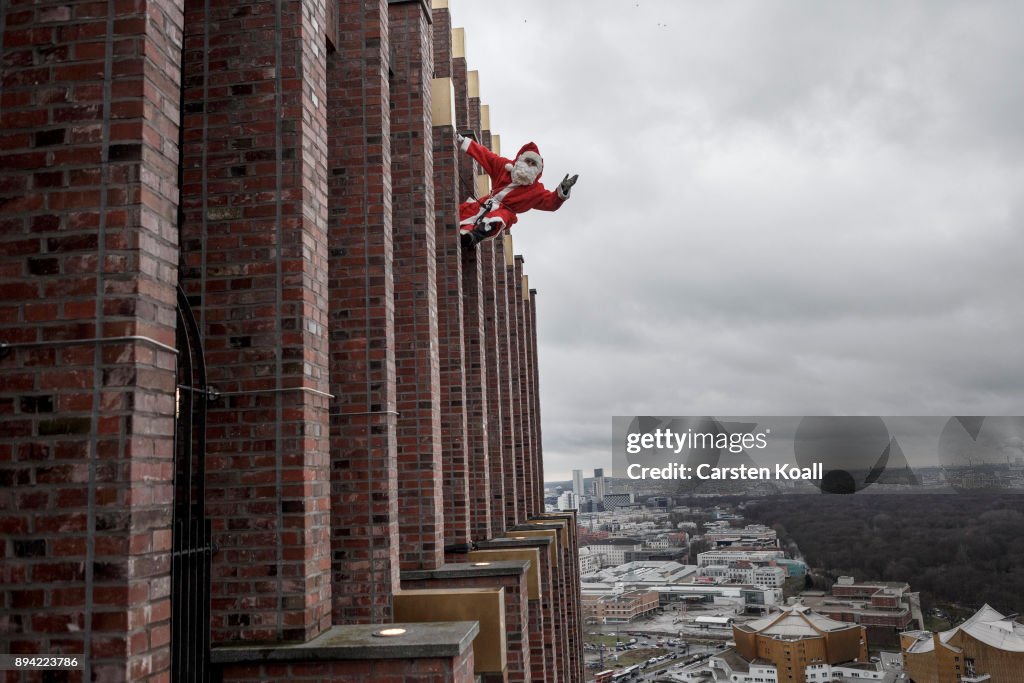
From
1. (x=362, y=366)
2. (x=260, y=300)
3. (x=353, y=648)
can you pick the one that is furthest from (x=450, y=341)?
(x=353, y=648)

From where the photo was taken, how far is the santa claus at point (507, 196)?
32.0 feet

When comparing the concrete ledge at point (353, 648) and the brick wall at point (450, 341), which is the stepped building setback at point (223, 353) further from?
the brick wall at point (450, 341)

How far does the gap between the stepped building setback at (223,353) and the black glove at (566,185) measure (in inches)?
104

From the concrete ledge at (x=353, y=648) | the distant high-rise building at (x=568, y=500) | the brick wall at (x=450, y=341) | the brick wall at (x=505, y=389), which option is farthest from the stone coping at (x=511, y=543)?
Answer: the distant high-rise building at (x=568, y=500)

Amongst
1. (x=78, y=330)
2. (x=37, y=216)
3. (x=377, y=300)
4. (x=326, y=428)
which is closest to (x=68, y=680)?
(x=78, y=330)

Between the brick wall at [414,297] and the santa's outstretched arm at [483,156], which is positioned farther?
the santa's outstretched arm at [483,156]

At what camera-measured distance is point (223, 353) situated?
13.6 feet

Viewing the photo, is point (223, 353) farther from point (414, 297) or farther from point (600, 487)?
point (600, 487)

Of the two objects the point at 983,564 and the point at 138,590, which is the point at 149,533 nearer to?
the point at 138,590

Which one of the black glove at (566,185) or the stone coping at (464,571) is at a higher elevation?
the black glove at (566,185)

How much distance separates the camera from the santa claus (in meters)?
9.74

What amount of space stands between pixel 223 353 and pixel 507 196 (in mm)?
6117

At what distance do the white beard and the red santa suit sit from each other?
0.01 metres

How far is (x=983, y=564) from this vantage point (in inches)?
1404
